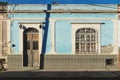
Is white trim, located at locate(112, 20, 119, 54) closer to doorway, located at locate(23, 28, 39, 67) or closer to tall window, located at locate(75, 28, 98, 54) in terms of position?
A: tall window, located at locate(75, 28, 98, 54)

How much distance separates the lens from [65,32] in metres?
30.5

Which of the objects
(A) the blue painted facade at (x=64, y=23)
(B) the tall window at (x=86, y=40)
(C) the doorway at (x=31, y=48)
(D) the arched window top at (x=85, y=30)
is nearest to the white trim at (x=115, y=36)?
(A) the blue painted facade at (x=64, y=23)

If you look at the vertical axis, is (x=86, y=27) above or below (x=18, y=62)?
above

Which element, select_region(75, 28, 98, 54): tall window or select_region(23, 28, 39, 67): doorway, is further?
select_region(23, 28, 39, 67): doorway

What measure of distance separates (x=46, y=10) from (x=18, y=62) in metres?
3.77

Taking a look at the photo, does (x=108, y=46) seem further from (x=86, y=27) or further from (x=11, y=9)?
(x=11, y=9)

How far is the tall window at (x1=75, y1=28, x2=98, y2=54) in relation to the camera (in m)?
30.6

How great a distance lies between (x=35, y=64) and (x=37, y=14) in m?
3.27

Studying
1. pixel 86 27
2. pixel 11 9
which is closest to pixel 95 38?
pixel 86 27

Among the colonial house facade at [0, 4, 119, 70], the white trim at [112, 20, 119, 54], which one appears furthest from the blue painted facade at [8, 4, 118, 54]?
the white trim at [112, 20, 119, 54]

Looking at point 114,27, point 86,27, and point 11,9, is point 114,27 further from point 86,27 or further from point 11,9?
point 11,9

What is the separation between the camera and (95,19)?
30500mm

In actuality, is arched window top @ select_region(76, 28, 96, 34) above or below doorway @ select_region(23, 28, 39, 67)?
above

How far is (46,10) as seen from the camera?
3031 centimetres
